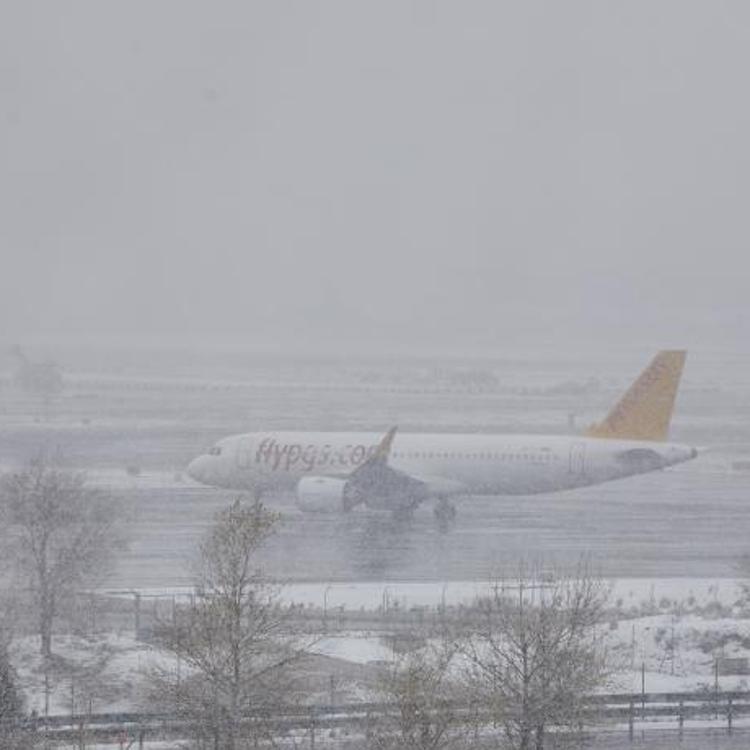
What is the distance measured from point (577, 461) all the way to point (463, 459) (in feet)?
13.5

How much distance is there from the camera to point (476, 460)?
68.0 m

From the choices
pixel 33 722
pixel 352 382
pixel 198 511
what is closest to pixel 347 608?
pixel 33 722

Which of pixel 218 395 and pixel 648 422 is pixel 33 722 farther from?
pixel 218 395

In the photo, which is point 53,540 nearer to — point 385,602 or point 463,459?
point 385,602

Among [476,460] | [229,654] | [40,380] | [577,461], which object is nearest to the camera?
[229,654]

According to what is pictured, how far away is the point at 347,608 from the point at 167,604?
170 inches

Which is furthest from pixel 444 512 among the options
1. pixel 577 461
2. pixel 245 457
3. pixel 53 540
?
pixel 53 540

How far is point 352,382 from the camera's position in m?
160

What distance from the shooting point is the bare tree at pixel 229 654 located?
87.1 ft

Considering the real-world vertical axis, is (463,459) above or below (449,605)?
above

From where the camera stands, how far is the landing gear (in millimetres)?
65062

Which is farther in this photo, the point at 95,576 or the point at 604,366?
the point at 604,366

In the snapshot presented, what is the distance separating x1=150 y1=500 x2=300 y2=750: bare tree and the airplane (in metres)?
37.3

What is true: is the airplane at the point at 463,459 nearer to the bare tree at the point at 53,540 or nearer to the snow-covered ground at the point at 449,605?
the snow-covered ground at the point at 449,605
